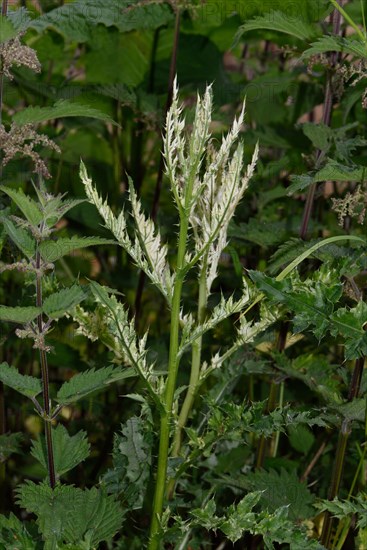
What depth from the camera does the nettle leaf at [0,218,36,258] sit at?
1.01m

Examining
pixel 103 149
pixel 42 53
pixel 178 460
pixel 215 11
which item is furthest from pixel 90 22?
pixel 103 149

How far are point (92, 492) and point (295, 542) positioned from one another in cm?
29

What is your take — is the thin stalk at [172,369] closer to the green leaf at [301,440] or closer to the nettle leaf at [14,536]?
the nettle leaf at [14,536]

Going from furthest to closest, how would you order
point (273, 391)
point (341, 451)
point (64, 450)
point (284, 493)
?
point (273, 391), point (284, 493), point (341, 451), point (64, 450)

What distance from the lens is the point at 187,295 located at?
5.85ft

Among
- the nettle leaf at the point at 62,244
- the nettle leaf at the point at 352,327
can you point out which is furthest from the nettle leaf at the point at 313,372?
the nettle leaf at the point at 62,244

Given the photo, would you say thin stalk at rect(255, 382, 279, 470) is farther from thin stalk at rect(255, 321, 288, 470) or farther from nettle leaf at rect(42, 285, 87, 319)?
nettle leaf at rect(42, 285, 87, 319)

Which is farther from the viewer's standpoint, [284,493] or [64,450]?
[284,493]

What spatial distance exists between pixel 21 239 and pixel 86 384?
0.20 metres

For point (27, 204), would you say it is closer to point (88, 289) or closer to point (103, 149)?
point (88, 289)

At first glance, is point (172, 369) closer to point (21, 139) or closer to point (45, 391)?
point (45, 391)

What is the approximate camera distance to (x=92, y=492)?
3.61 feet

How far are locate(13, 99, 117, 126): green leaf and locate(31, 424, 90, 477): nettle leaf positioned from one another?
45 cm

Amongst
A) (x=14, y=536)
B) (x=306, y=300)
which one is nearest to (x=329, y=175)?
(x=306, y=300)
